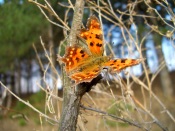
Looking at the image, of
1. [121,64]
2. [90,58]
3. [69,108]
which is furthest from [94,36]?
[69,108]

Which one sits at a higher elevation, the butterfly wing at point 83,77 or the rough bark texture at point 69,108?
the butterfly wing at point 83,77

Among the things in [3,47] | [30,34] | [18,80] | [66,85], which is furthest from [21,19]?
[66,85]

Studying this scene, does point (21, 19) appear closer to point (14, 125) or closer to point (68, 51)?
point (14, 125)

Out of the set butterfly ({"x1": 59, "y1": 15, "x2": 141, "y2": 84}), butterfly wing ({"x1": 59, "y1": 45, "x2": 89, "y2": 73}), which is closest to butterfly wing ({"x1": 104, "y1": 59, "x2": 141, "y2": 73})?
butterfly ({"x1": 59, "y1": 15, "x2": 141, "y2": 84})

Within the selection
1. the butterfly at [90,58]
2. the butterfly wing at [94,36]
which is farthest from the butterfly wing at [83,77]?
the butterfly wing at [94,36]

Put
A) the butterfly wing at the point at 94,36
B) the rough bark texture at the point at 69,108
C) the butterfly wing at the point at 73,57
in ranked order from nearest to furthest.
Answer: the rough bark texture at the point at 69,108, the butterfly wing at the point at 73,57, the butterfly wing at the point at 94,36

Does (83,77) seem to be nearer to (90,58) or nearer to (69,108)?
(69,108)

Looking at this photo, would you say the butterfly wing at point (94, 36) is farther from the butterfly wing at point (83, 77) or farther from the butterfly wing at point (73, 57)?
the butterfly wing at point (83, 77)
